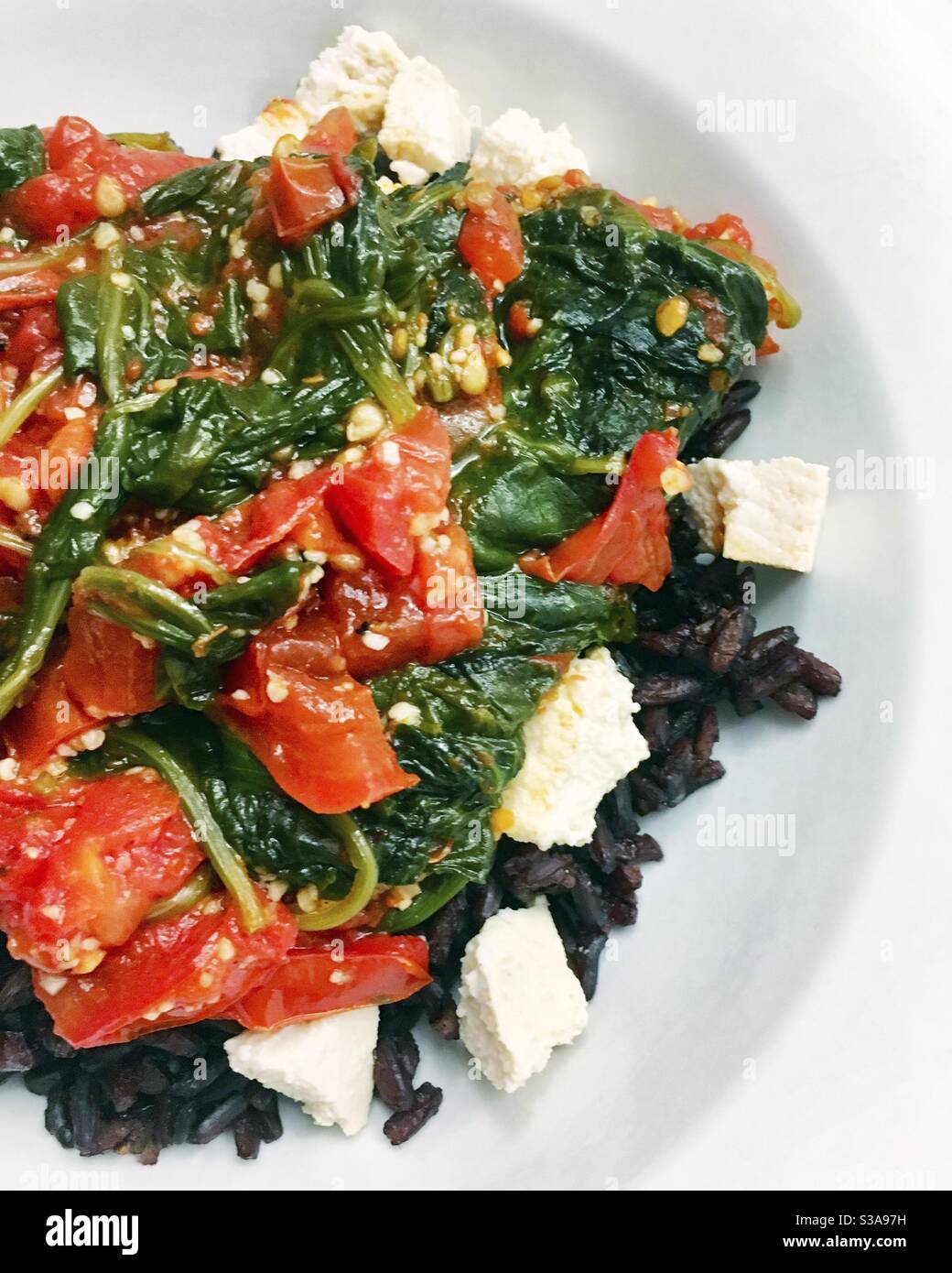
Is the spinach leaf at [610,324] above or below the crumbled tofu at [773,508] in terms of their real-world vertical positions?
above

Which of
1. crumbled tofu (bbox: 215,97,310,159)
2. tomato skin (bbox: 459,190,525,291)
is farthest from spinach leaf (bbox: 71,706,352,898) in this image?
crumbled tofu (bbox: 215,97,310,159)

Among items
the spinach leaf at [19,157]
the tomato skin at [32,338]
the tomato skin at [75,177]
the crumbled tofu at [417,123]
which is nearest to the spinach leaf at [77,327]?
the tomato skin at [32,338]

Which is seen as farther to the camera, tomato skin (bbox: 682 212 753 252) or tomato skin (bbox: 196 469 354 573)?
tomato skin (bbox: 682 212 753 252)

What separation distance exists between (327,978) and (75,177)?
3.21m

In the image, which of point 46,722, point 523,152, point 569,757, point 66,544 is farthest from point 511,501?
point 46,722

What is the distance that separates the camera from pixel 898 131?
4.28m

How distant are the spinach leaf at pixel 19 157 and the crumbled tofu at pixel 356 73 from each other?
1.29 meters

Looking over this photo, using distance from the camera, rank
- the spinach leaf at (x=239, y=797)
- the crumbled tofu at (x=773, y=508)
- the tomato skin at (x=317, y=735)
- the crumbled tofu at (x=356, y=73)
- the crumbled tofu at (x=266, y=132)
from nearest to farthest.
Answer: the tomato skin at (x=317, y=735), the spinach leaf at (x=239, y=797), the crumbled tofu at (x=773, y=508), the crumbled tofu at (x=266, y=132), the crumbled tofu at (x=356, y=73)

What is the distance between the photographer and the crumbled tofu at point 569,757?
13.2 feet

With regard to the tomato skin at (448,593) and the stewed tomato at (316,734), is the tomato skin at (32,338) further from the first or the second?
the tomato skin at (448,593)

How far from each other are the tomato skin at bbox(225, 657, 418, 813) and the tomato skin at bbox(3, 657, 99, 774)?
0.54 metres

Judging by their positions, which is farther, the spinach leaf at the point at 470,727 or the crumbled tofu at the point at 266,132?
the crumbled tofu at the point at 266,132

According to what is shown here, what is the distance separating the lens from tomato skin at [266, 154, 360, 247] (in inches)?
141

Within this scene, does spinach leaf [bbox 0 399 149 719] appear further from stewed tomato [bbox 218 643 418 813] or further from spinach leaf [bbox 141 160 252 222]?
spinach leaf [bbox 141 160 252 222]
